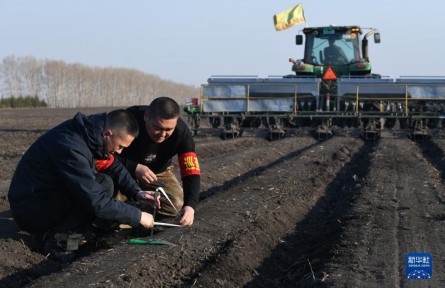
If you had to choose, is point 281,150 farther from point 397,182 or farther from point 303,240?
point 303,240

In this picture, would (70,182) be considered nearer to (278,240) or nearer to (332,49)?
(278,240)

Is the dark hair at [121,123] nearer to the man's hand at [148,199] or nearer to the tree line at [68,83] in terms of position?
the man's hand at [148,199]

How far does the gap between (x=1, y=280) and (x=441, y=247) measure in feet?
12.8

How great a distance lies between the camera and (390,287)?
5703mm

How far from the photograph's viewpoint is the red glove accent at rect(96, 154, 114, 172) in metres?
7.31

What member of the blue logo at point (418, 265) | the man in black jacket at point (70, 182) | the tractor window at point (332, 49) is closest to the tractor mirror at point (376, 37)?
the tractor window at point (332, 49)

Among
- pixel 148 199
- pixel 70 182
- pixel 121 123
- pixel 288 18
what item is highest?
pixel 288 18

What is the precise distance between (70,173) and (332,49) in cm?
2094

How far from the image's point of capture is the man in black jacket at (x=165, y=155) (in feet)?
23.8

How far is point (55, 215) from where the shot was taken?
22.1 ft

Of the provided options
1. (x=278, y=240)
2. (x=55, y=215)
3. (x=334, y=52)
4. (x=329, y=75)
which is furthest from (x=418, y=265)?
(x=334, y=52)

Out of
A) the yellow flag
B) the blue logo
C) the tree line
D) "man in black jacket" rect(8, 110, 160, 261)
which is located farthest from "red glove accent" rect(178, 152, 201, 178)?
the tree line

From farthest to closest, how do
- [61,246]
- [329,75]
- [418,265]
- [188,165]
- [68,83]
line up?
[68,83]
[329,75]
[188,165]
[61,246]
[418,265]

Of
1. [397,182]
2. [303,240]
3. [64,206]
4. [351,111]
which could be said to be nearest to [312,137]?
[351,111]
